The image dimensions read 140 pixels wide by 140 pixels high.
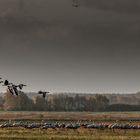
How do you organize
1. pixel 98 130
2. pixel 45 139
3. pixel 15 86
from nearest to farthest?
pixel 15 86 → pixel 45 139 → pixel 98 130

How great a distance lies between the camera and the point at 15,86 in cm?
4038

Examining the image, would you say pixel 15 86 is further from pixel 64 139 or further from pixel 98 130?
pixel 98 130

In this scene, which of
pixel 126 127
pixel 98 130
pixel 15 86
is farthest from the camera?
pixel 126 127

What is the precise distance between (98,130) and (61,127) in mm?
7662

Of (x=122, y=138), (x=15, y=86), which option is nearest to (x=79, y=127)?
(x=122, y=138)

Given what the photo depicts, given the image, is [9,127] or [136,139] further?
[9,127]

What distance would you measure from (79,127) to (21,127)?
1008 cm

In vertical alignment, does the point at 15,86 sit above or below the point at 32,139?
above

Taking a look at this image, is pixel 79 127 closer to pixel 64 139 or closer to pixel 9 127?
pixel 9 127

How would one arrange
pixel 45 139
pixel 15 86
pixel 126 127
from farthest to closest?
pixel 126 127 < pixel 45 139 < pixel 15 86

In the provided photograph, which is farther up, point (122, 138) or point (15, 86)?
point (15, 86)

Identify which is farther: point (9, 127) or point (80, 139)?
point (9, 127)

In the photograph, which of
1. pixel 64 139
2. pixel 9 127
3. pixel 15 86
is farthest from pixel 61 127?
pixel 15 86

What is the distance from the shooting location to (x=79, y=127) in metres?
80.9
